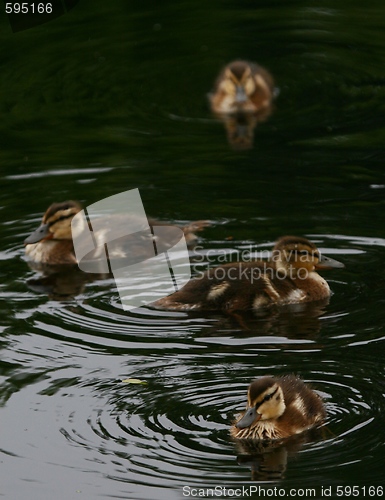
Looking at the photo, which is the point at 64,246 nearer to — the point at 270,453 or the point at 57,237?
the point at 57,237

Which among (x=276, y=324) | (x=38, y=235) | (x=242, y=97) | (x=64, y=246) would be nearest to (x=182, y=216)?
(x=64, y=246)

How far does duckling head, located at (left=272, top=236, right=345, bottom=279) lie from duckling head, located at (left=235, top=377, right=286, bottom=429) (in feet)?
6.37

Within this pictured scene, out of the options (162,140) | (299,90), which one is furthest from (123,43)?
(162,140)

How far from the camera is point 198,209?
26.1ft

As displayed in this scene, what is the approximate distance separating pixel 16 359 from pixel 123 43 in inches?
275

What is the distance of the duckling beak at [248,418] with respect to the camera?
477 cm

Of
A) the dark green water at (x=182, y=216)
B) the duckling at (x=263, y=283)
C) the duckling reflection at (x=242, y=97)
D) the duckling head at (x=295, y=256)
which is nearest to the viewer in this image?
the dark green water at (x=182, y=216)

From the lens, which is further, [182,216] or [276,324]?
[182,216]

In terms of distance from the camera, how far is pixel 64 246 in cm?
761

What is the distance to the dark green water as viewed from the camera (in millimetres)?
4746

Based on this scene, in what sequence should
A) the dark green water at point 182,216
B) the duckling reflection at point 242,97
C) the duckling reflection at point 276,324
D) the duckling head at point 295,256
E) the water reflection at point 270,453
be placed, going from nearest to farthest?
the water reflection at point 270,453 < the dark green water at point 182,216 < the duckling reflection at point 276,324 < the duckling head at point 295,256 < the duckling reflection at point 242,97

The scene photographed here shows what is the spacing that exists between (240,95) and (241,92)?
3cm

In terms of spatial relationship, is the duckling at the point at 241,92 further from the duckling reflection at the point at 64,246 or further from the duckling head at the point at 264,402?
the duckling head at the point at 264,402

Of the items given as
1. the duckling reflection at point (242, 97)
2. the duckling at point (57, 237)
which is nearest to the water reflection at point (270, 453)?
the duckling at point (57, 237)
